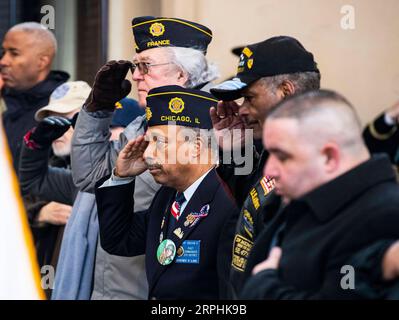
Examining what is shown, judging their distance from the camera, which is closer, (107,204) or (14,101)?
(107,204)

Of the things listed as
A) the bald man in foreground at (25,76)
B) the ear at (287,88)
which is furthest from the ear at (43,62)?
the ear at (287,88)

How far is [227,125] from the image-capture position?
4.30 metres

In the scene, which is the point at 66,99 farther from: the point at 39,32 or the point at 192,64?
the point at 192,64

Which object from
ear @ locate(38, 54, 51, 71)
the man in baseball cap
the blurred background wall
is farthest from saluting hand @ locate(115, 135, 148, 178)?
ear @ locate(38, 54, 51, 71)

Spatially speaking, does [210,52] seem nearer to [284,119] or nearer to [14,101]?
[14,101]

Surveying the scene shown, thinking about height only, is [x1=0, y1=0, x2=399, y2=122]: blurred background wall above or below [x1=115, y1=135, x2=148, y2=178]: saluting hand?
above

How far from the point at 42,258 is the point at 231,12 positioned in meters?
1.99

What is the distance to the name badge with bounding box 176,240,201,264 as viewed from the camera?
13.2 ft

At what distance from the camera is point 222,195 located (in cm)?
414

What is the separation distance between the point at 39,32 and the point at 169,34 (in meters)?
2.04

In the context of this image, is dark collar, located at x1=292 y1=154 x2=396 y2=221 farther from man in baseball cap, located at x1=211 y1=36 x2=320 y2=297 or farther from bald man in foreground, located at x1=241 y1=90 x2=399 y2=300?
man in baseball cap, located at x1=211 y1=36 x2=320 y2=297

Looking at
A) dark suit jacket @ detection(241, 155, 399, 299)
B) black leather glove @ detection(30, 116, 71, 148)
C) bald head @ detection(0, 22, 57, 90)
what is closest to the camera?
dark suit jacket @ detection(241, 155, 399, 299)
